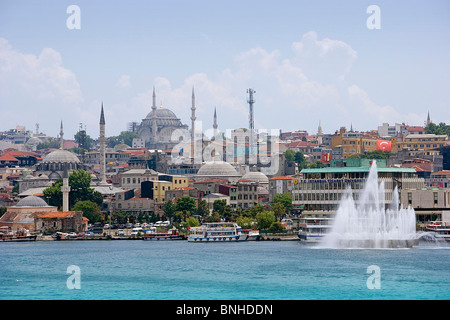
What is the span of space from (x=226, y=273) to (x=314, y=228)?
2296 cm

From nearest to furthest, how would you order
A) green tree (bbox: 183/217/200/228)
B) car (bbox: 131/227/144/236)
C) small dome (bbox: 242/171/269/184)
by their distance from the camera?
car (bbox: 131/227/144/236) < green tree (bbox: 183/217/200/228) < small dome (bbox: 242/171/269/184)

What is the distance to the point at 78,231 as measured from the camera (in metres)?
103

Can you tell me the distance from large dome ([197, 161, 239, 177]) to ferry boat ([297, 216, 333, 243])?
161 ft

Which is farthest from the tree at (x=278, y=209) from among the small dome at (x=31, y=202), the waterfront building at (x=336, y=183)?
the small dome at (x=31, y=202)

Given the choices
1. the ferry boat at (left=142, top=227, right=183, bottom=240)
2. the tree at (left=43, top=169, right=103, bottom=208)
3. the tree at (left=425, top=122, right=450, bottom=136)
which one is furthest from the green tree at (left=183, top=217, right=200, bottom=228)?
the tree at (left=425, top=122, right=450, bottom=136)

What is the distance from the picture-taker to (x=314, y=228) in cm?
8119

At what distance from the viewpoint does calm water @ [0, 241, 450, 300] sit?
168 ft

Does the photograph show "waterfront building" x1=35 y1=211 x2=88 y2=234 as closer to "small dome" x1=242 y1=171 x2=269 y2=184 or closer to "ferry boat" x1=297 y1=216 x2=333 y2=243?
"ferry boat" x1=297 y1=216 x2=333 y2=243

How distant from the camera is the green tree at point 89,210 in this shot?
109562 mm

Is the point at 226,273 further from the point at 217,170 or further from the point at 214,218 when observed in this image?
the point at 217,170
